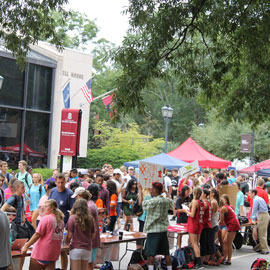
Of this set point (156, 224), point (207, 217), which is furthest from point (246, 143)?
point (156, 224)

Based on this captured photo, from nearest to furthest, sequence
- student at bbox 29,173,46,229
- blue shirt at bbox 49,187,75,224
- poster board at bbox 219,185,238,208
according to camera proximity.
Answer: blue shirt at bbox 49,187,75,224, student at bbox 29,173,46,229, poster board at bbox 219,185,238,208

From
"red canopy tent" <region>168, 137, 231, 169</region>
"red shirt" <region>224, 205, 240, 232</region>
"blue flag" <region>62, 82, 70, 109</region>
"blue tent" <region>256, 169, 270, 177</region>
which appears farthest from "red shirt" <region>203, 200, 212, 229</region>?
"red canopy tent" <region>168, 137, 231, 169</region>

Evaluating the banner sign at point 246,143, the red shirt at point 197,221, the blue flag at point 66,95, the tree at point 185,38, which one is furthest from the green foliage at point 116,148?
the red shirt at point 197,221

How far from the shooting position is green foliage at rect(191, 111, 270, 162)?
174 ft

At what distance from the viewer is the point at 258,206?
15367mm

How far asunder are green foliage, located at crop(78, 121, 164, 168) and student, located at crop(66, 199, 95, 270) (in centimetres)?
2905

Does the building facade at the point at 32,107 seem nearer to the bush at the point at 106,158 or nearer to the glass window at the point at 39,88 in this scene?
the glass window at the point at 39,88

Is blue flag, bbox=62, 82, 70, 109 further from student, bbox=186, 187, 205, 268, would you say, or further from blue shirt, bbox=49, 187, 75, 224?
blue shirt, bbox=49, 187, 75, 224

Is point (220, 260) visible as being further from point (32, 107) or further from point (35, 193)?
point (32, 107)

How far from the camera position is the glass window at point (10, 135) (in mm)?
26234

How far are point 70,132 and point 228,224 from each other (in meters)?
9.67

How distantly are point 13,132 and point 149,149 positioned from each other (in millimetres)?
23323

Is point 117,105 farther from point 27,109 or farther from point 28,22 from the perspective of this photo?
point 27,109

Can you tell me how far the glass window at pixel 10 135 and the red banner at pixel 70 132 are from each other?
5.89 m
